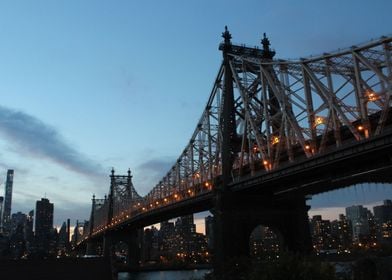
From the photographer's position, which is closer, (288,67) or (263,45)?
(288,67)

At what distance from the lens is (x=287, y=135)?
5019 cm

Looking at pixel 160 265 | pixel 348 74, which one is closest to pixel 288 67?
pixel 348 74

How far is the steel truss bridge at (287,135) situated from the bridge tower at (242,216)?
Result: 9.0 inches

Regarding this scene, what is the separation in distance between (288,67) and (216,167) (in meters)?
18.7

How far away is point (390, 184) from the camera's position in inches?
2313

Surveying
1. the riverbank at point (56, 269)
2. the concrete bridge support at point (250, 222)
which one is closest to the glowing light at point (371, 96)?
the concrete bridge support at point (250, 222)

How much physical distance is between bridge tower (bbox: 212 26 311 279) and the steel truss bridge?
228mm

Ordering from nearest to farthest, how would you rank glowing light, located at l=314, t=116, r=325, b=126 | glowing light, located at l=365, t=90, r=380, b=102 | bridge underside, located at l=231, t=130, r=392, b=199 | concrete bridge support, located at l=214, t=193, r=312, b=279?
glowing light, located at l=365, t=90, r=380, b=102, bridge underside, located at l=231, t=130, r=392, b=199, glowing light, located at l=314, t=116, r=325, b=126, concrete bridge support, located at l=214, t=193, r=312, b=279

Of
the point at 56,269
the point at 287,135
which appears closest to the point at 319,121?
the point at 287,135

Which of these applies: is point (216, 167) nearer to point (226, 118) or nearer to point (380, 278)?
point (226, 118)

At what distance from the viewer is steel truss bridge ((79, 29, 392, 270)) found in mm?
40531

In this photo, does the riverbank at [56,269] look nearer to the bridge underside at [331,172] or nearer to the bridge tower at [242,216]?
the bridge tower at [242,216]

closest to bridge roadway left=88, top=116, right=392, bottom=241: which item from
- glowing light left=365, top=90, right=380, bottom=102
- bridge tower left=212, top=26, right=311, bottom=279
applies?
bridge tower left=212, top=26, right=311, bottom=279

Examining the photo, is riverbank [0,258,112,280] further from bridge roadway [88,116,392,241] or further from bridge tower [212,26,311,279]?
bridge tower [212,26,311,279]
